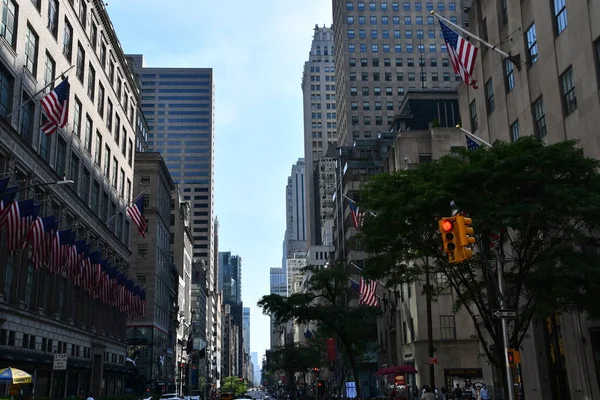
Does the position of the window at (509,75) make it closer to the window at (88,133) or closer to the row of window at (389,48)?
the window at (88,133)

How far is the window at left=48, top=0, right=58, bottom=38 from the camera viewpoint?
155ft

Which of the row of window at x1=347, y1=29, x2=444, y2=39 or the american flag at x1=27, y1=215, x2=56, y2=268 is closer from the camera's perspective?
the american flag at x1=27, y1=215, x2=56, y2=268

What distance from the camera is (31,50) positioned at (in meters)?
43.6

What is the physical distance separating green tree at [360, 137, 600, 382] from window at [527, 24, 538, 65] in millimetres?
11269

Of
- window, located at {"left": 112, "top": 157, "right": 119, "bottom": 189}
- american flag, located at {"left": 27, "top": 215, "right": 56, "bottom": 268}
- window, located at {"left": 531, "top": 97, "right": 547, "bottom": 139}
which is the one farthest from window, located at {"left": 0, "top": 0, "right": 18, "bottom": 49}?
window, located at {"left": 531, "top": 97, "right": 547, "bottom": 139}

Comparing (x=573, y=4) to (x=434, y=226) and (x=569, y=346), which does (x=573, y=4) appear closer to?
(x=434, y=226)

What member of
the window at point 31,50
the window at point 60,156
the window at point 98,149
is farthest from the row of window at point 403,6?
the window at point 31,50

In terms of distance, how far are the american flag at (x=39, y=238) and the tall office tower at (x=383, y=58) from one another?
360 ft

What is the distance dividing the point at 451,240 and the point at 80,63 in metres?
47.8

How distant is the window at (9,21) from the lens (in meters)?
38.2

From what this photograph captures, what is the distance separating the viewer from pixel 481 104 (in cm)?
4422

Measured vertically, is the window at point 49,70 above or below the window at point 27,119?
above

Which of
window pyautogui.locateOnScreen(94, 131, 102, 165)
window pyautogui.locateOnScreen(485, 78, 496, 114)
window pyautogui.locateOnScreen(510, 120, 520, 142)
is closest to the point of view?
window pyautogui.locateOnScreen(510, 120, 520, 142)

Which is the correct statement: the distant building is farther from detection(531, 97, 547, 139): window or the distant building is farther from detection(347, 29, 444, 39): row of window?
detection(347, 29, 444, 39): row of window
